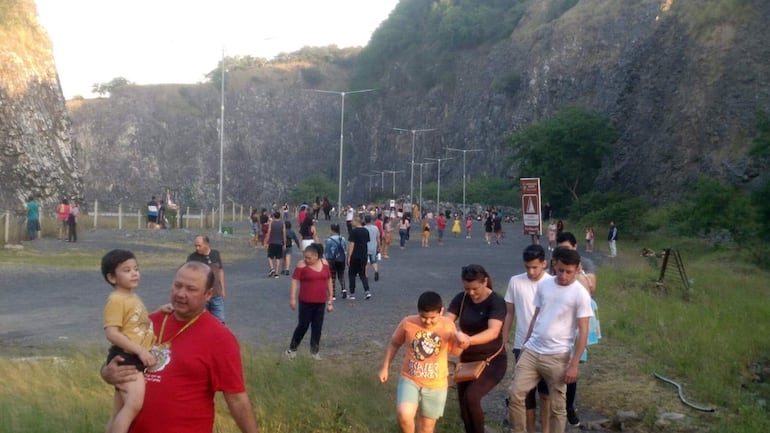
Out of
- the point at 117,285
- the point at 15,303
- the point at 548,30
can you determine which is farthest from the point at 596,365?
the point at 548,30

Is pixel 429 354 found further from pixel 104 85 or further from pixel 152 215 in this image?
pixel 104 85

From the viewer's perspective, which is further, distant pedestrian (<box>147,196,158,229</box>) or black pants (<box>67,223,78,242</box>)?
distant pedestrian (<box>147,196,158,229</box>)

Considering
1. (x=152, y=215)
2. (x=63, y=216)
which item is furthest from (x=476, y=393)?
(x=152, y=215)

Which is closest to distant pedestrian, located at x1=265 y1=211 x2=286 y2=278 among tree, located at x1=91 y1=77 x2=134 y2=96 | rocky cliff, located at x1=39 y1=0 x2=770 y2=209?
rocky cliff, located at x1=39 y1=0 x2=770 y2=209

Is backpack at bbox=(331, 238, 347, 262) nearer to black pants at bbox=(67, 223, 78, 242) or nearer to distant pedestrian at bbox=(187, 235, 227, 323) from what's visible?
distant pedestrian at bbox=(187, 235, 227, 323)

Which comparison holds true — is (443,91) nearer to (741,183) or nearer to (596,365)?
(741,183)

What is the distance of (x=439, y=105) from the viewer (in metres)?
113

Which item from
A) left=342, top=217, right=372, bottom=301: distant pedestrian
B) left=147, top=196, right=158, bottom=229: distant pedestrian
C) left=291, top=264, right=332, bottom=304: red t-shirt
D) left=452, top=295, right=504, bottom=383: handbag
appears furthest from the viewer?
left=147, top=196, right=158, bottom=229: distant pedestrian

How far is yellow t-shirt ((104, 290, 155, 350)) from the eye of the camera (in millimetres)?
5090

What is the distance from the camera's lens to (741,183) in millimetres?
42000

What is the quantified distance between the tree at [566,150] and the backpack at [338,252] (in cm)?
5030

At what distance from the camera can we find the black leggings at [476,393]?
7.71m

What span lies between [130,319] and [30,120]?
45.6 metres

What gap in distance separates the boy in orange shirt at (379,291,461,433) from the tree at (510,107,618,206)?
6036 cm
